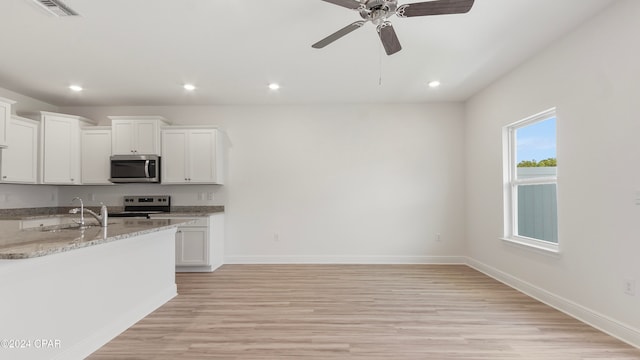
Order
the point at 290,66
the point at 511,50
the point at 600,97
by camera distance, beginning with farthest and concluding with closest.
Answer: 1. the point at 290,66
2. the point at 511,50
3. the point at 600,97

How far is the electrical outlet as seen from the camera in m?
2.34

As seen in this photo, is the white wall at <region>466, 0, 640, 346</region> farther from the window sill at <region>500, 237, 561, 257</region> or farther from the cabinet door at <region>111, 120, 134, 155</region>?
the cabinet door at <region>111, 120, 134, 155</region>

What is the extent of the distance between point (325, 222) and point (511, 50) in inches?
134

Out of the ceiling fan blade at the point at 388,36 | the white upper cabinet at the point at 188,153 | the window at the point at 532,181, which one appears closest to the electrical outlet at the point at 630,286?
the window at the point at 532,181

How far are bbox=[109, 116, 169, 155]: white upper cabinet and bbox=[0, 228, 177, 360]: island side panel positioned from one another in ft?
7.15

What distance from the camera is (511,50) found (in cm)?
326

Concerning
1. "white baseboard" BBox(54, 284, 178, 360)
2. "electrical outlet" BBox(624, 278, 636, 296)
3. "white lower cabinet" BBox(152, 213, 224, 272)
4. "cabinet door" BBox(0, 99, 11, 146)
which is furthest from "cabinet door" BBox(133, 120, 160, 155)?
"electrical outlet" BBox(624, 278, 636, 296)

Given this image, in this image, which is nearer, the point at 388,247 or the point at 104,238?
the point at 104,238

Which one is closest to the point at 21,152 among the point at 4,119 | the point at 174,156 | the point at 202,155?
the point at 4,119

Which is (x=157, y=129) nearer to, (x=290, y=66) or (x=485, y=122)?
(x=290, y=66)

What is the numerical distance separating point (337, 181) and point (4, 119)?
4.46m

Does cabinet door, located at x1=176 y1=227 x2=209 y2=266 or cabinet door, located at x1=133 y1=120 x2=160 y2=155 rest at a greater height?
cabinet door, located at x1=133 y1=120 x2=160 y2=155

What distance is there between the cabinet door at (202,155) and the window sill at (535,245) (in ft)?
13.7

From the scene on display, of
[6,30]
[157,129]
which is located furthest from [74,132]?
[6,30]
